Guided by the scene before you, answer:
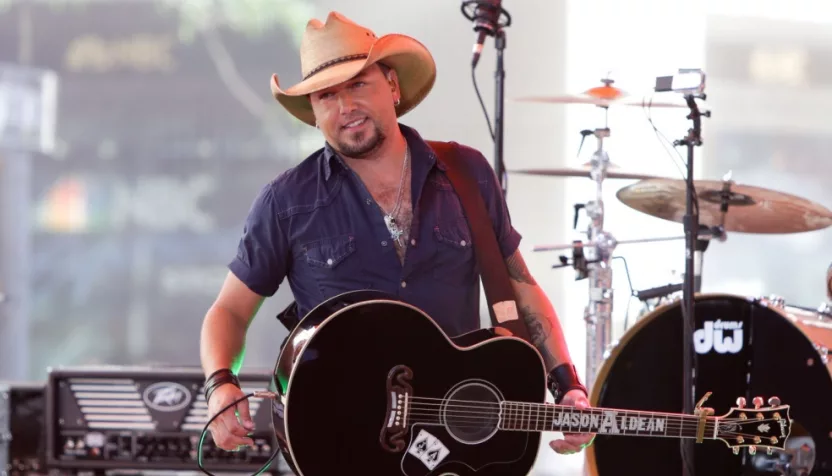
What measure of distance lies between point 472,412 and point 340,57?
0.97 m

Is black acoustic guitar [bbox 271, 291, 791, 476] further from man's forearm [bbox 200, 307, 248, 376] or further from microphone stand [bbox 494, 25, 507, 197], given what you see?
microphone stand [bbox 494, 25, 507, 197]

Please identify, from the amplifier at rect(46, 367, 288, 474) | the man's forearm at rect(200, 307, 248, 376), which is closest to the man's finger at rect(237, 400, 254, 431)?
the man's forearm at rect(200, 307, 248, 376)

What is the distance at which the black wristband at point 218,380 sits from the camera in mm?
2432

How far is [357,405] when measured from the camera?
2293 mm

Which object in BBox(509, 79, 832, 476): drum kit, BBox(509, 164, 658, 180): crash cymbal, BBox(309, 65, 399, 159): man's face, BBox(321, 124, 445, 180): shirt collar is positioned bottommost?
BBox(509, 79, 832, 476): drum kit

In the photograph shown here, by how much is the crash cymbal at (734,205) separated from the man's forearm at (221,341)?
1850mm

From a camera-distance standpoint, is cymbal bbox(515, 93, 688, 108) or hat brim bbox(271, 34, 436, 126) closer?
hat brim bbox(271, 34, 436, 126)

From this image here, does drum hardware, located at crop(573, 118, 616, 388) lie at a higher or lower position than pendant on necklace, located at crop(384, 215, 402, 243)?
lower

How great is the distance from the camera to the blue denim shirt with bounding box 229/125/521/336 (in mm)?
2611

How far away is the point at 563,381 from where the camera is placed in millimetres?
2707

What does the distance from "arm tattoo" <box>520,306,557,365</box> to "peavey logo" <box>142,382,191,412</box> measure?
202 cm

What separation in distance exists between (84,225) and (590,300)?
2843 mm

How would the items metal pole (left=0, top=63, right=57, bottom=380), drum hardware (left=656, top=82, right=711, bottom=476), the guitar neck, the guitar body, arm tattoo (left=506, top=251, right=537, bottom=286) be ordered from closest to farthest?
the guitar body → the guitar neck → arm tattoo (left=506, top=251, right=537, bottom=286) → drum hardware (left=656, top=82, right=711, bottom=476) → metal pole (left=0, top=63, right=57, bottom=380)

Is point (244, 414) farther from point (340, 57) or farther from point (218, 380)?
point (340, 57)
